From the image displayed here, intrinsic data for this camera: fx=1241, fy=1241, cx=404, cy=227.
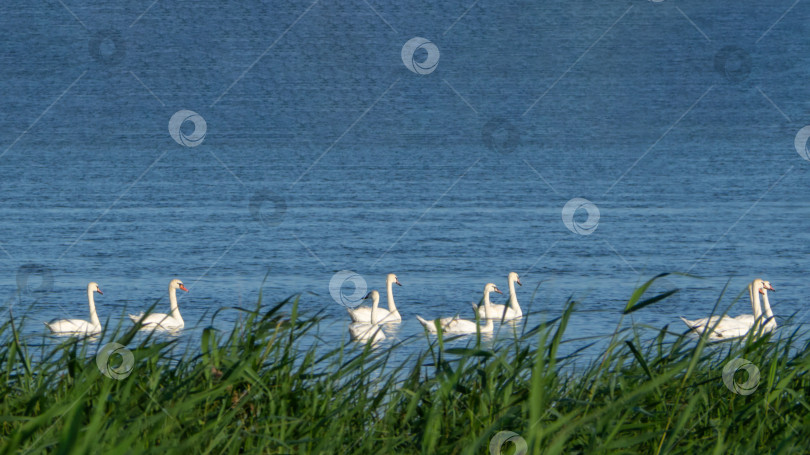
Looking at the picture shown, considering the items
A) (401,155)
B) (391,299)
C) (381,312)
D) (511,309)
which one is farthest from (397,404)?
(401,155)

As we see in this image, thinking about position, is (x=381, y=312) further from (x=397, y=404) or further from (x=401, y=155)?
(x=401, y=155)

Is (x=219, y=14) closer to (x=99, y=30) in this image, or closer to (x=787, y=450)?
(x=99, y=30)

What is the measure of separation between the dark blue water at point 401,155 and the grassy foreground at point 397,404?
38 centimetres

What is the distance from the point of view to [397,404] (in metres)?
5.20

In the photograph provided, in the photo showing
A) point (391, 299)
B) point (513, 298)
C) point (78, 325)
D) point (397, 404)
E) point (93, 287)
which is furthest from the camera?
point (513, 298)

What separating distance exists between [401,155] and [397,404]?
1160 inches

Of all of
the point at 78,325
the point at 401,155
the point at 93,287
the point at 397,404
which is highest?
the point at 401,155

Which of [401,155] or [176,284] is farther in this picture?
[401,155]

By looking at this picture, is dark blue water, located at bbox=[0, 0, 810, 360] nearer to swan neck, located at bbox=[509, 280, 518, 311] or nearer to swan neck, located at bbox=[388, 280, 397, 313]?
swan neck, located at bbox=[388, 280, 397, 313]

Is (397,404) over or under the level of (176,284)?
under

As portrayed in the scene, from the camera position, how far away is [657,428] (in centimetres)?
505

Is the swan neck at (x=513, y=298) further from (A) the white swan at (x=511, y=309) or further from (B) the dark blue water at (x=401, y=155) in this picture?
(B) the dark blue water at (x=401, y=155)

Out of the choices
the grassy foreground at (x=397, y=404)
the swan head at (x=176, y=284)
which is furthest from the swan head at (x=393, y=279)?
the grassy foreground at (x=397, y=404)

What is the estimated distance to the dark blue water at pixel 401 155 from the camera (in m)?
14.5
